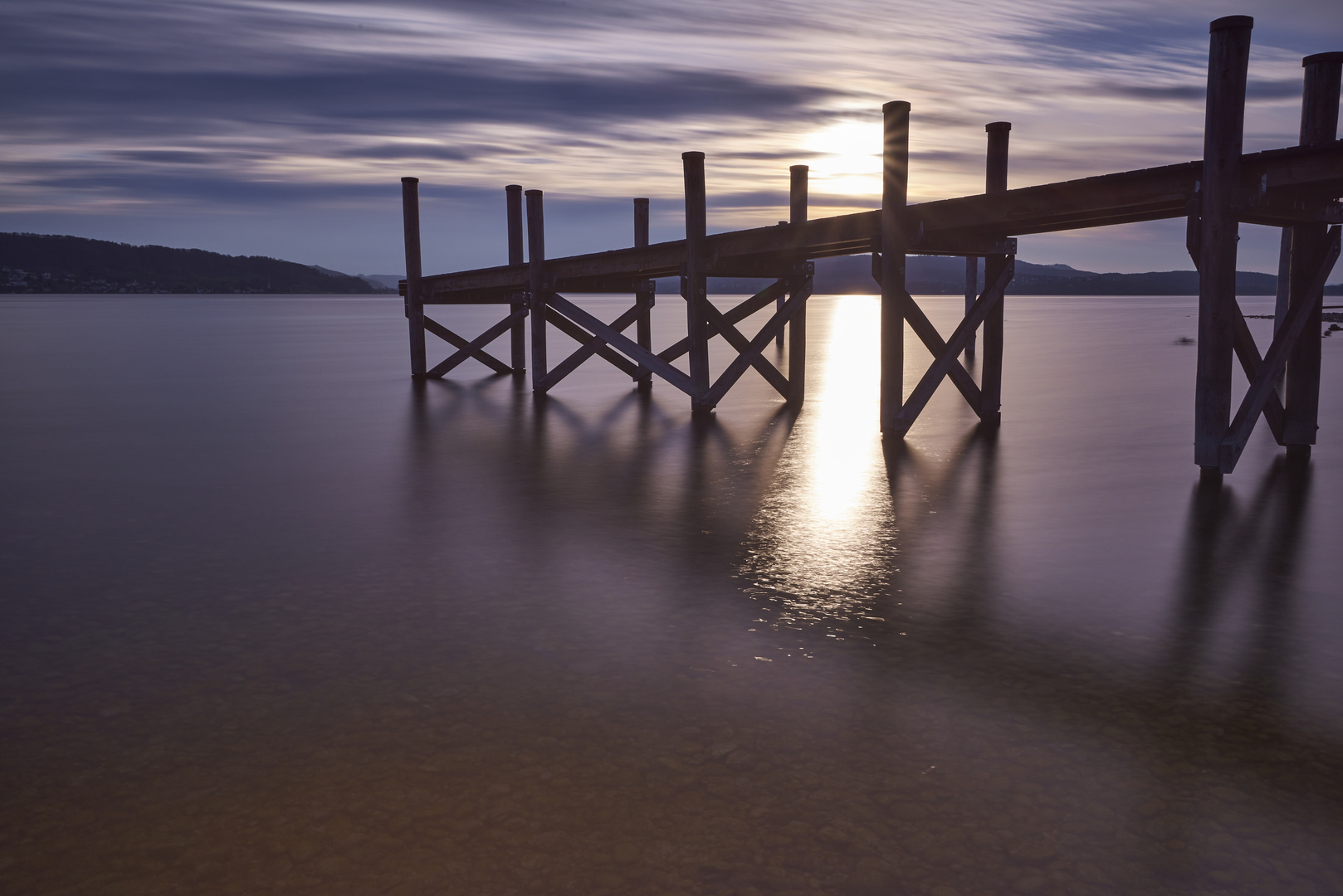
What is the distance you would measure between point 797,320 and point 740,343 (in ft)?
3.41

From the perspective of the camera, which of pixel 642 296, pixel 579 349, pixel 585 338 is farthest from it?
pixel 642 296

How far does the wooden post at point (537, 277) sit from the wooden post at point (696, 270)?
13.0 ft

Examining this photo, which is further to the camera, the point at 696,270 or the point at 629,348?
the point at 629,348

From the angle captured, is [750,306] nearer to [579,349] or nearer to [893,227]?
[579,349]

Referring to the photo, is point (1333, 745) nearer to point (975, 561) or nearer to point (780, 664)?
point (780, 664)

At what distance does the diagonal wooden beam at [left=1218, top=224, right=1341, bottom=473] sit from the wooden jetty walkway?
0.7 inches

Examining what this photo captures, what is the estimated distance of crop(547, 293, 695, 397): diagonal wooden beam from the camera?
16.1 meters

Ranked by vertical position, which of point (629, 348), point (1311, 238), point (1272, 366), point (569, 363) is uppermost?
point (1311, 238)

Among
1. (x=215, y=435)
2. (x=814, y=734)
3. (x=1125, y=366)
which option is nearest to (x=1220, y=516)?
(x=814, y=734)

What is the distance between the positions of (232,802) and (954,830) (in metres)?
2.58

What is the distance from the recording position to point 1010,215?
36.2 feet

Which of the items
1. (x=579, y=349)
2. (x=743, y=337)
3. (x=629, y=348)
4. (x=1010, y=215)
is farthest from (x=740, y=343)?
(x=1010, y=215)

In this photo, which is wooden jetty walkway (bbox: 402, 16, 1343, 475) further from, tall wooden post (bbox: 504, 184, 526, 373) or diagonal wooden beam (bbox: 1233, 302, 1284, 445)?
tall wooden post (bbox: 504, 184, 526, 373)

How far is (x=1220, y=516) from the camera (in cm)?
859
